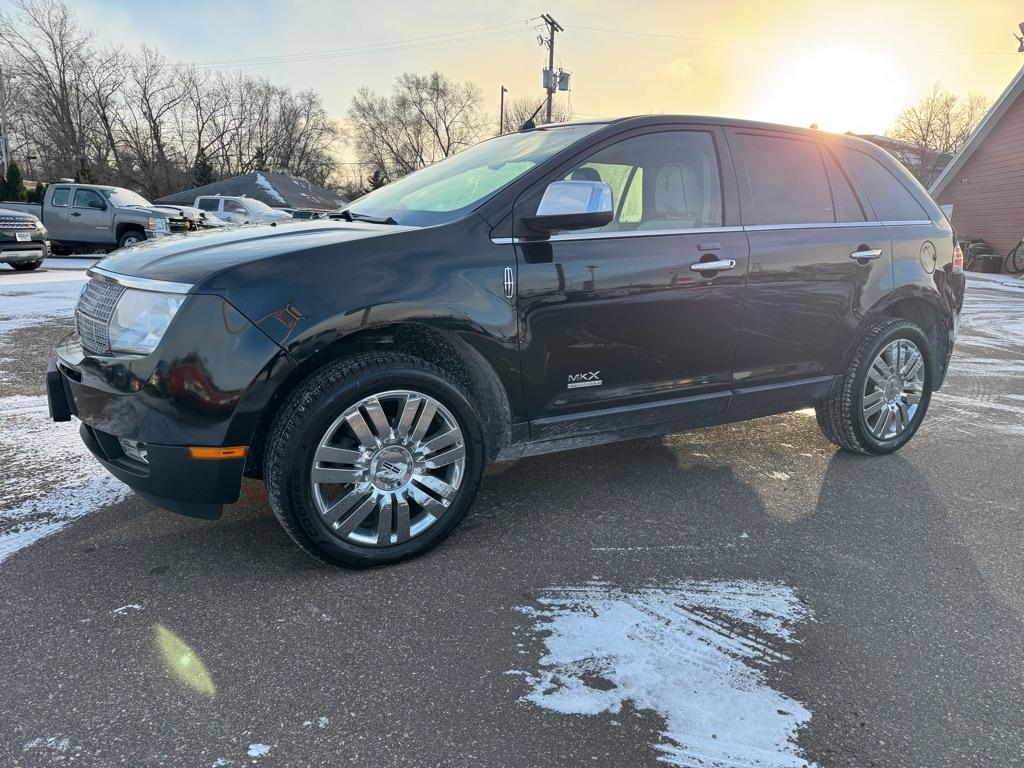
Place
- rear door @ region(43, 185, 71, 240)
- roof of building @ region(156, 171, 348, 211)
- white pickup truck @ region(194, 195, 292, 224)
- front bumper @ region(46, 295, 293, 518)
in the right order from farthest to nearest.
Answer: roof of building @ region(156, 171, 348, 211) < white pickup truck @ region(194, 195, 292, 224) < rear door @ region(43, 185, 71, 240) < front bumper @ region(46, 295, 293, 518)

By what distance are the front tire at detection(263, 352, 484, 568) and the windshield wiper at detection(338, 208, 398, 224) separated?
29.2 inches

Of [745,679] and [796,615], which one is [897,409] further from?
[745,679]

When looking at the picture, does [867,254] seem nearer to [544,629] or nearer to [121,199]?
[544,629]

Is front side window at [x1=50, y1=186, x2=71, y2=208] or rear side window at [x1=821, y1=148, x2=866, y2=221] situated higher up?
front side window at [x1=50, y1=186, x2=71, y2=208]

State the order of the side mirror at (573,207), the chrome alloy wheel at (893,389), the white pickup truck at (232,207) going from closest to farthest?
the side mirror at (573,207) < the chrome alloy wheel at (893,389) < the white pickup truck at (232,207)

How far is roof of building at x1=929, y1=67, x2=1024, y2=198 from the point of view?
21.9m

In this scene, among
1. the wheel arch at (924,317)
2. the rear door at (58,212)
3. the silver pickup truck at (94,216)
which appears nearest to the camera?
the wheel arch at (924,317)

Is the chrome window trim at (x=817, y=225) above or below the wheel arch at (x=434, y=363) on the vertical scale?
above

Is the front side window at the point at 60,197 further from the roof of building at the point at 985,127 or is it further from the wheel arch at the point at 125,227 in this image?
the roof of building at the point at 985,127

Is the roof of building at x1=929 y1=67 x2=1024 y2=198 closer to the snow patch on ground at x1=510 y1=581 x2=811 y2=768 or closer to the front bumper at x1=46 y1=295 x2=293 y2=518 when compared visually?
the snow patch on ground at x1=510 y1=581 x2=811 y2=768

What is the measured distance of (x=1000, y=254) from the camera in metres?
22.4

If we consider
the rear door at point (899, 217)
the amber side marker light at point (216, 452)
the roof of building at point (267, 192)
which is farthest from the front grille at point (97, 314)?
the roof of building at point (267, 192)

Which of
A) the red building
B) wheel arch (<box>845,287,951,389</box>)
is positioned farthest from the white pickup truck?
the red building

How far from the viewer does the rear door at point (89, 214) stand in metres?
17.2
